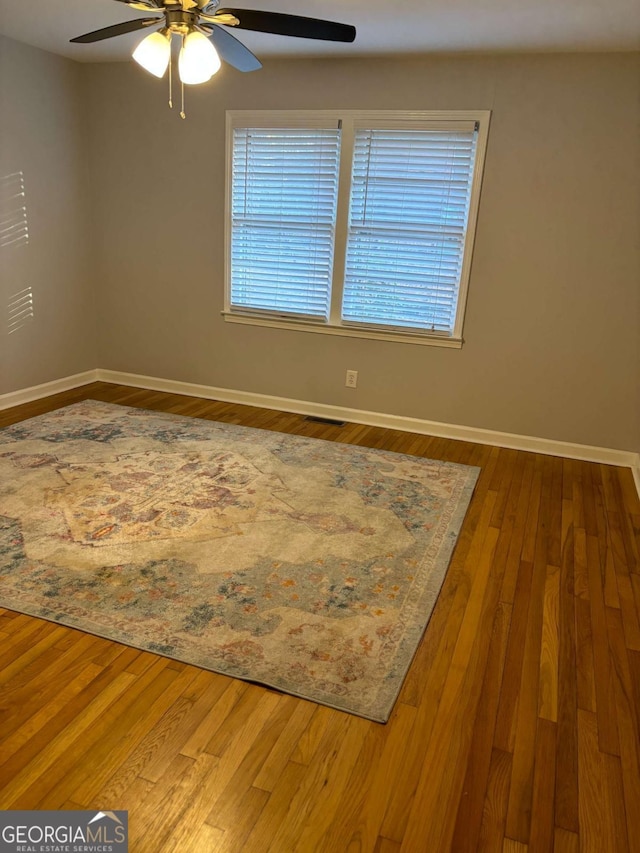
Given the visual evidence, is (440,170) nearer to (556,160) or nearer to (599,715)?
(556,160)

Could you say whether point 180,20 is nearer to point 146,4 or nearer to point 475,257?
point 146,4

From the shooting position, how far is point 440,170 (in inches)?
159

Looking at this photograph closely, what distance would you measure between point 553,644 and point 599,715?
346 millimetres

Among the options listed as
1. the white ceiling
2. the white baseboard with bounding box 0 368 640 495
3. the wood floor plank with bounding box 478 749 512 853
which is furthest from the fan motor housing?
the white baseboard with bounding box 0 368 640 495

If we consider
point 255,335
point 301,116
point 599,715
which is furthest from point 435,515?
Answer: point 301,116

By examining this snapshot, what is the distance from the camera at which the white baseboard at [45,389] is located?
4555 mm

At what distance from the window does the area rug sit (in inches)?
43.1

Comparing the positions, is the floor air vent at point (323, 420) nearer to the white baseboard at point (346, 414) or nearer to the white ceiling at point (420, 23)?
the white baseboard at point (346, 414)

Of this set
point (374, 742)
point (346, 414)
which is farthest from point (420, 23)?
point (374, 742)

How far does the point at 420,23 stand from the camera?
10.6ft

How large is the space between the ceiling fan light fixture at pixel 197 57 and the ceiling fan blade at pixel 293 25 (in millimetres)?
156
